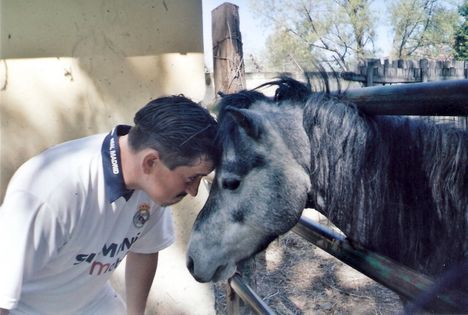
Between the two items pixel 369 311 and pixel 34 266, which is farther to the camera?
pixel 369 311

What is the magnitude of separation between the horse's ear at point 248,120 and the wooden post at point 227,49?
1.62m

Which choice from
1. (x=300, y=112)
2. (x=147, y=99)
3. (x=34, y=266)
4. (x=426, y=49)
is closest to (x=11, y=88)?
(x=147, y=99)

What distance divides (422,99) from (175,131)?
79 cm

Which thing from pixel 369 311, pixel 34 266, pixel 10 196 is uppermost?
pixel 10 196

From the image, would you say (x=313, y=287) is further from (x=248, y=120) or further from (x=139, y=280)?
(x=248, y=120)

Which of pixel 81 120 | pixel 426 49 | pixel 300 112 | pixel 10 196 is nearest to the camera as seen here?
pixel 10 196

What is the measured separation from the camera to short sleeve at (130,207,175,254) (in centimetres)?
204

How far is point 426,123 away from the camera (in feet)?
4.93

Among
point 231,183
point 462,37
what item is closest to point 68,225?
point 231,183

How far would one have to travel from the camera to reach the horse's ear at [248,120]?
1.61 meters

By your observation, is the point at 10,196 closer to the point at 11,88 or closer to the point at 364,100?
the point at 364,100

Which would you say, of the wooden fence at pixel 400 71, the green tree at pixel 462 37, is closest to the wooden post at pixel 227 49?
the wooden fence at pixel 400 71

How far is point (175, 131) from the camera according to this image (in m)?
1.50

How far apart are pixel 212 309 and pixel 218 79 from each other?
5.84 feet
